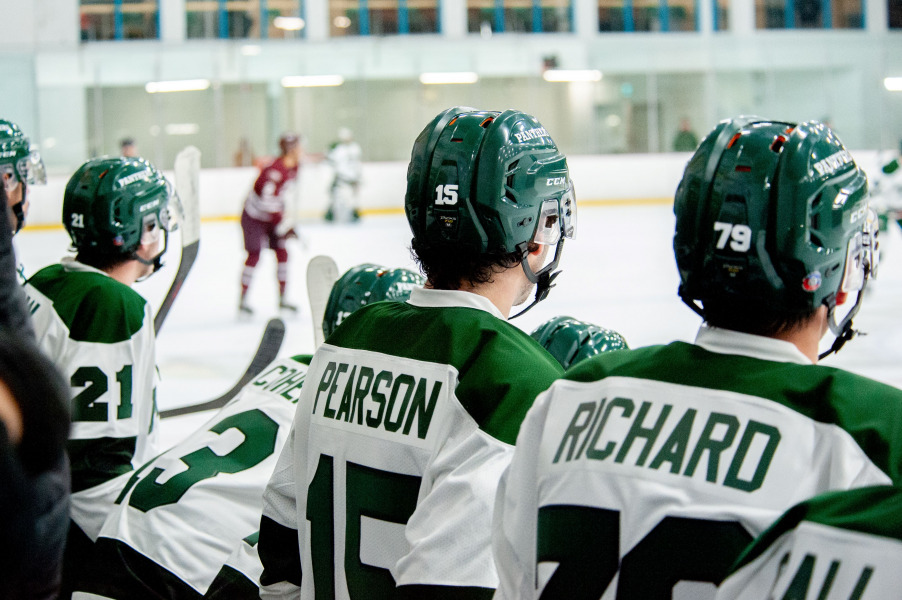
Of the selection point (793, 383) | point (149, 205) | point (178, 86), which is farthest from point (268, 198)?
point (178, 86)

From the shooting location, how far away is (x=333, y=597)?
137 cm

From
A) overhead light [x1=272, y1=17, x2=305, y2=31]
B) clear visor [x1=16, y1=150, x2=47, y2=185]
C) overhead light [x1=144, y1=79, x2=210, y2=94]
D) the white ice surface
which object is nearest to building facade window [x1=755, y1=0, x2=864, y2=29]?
the white ice surface

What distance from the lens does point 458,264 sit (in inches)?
55.7

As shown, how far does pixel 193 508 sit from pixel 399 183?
48.2ft

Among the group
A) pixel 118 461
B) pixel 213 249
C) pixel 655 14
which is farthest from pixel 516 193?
pixel 655 14

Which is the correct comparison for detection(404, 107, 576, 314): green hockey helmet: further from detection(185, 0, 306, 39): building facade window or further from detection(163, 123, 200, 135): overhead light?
detection(185, 0, 306, 39): building facade window

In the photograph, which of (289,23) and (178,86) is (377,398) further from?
(289,23)

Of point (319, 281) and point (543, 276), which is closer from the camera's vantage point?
point (543, 276)

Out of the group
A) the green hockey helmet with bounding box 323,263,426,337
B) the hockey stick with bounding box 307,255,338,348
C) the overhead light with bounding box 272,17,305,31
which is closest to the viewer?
the green hockey helmet with bounding box 323,263,426,337

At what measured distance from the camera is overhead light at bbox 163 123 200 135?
1675 centimetres

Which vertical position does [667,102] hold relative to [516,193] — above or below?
above

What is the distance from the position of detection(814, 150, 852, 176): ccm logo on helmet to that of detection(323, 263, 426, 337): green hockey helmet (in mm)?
1096

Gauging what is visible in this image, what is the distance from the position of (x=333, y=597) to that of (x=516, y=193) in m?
0.60

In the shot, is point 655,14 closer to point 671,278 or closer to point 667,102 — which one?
point 667,102
